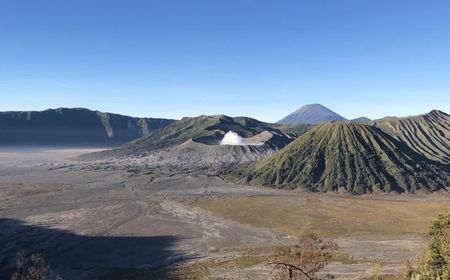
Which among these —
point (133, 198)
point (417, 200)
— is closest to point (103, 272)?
point (133, 198)

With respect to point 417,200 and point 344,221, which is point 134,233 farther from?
point 417,200

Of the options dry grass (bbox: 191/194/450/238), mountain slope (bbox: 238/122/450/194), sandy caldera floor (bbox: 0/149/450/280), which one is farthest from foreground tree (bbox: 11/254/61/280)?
mountain slope (bbox: 238/122/450/194)

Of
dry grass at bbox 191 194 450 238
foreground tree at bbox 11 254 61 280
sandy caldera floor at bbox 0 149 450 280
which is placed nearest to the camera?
foreground tree at bbox 11 254 61 280

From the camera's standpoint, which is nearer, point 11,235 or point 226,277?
point 226,277

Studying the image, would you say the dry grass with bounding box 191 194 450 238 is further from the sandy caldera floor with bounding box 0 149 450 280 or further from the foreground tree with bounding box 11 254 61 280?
the foreground tree with bounding box 11 254 61 280

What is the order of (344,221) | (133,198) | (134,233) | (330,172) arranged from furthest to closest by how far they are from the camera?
(330,172) → (133,198) → (344,221) → (134,233)

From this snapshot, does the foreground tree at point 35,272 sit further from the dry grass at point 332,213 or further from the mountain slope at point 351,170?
the mountain slope at point 351,170
